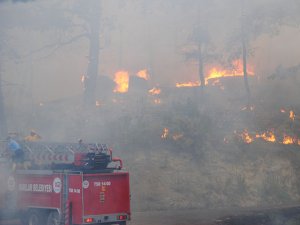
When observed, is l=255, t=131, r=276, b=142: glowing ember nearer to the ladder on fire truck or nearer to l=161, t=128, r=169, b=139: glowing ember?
l=161, t=128, r=169, b=139: glowing ember

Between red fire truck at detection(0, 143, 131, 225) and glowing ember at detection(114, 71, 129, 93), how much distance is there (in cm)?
2628

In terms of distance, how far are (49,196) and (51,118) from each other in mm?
17512

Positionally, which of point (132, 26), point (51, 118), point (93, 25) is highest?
point (132, 26)

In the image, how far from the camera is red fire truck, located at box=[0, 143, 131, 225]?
40.9 feet

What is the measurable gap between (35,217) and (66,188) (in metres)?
1.87

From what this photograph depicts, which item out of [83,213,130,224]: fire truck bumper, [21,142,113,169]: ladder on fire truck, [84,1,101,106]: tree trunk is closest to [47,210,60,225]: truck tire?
[83,213,130,224]: fire truck bumper

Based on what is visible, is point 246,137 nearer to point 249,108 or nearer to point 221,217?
point 249,108

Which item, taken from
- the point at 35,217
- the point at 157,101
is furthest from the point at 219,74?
the point at 35,217

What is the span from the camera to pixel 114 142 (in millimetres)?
25391

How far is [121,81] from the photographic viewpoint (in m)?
42.8

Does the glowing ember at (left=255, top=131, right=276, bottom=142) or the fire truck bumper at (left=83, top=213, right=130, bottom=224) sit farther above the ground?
the glowing ember at (left=255, top=131, right=276, bottom=142)

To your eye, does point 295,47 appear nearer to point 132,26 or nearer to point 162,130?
point 132,26

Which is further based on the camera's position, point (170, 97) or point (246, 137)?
point (170, 97)

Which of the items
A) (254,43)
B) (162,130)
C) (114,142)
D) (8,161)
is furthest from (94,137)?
(254,43)
